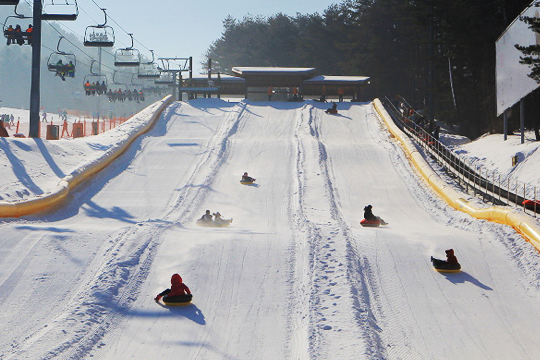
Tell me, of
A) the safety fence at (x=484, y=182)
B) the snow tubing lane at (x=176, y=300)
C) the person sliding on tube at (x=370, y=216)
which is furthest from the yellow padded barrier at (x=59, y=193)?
the safety fence at (x=484, y=182)

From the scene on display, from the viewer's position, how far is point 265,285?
1036 cm

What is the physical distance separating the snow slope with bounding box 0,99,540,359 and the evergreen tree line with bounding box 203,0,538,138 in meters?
16.4

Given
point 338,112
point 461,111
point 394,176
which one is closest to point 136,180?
point 394,176

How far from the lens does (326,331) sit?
28.4 ft

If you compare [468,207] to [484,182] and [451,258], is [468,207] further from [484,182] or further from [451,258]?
[451,258]

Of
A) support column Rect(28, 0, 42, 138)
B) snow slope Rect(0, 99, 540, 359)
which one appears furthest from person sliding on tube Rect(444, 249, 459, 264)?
support column Rect(28, 0, 42, 138)

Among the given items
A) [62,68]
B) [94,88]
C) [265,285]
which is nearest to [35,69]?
[62,68]

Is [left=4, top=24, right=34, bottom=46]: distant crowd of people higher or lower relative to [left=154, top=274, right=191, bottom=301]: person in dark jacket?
higher

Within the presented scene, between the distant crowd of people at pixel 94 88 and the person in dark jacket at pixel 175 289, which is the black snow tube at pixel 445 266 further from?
the distant crowd of people at pixel 94 88

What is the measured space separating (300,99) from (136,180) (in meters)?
26.0

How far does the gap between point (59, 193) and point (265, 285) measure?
893 centimetres

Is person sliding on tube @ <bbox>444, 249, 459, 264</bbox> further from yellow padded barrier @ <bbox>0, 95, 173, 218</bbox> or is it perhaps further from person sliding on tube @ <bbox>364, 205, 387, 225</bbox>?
yellow padded barrier @ <bbox>0, 95, 173, 218</bbox>

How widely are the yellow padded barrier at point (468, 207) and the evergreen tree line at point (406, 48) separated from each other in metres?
5.82

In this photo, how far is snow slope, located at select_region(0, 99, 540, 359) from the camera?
832 cm
